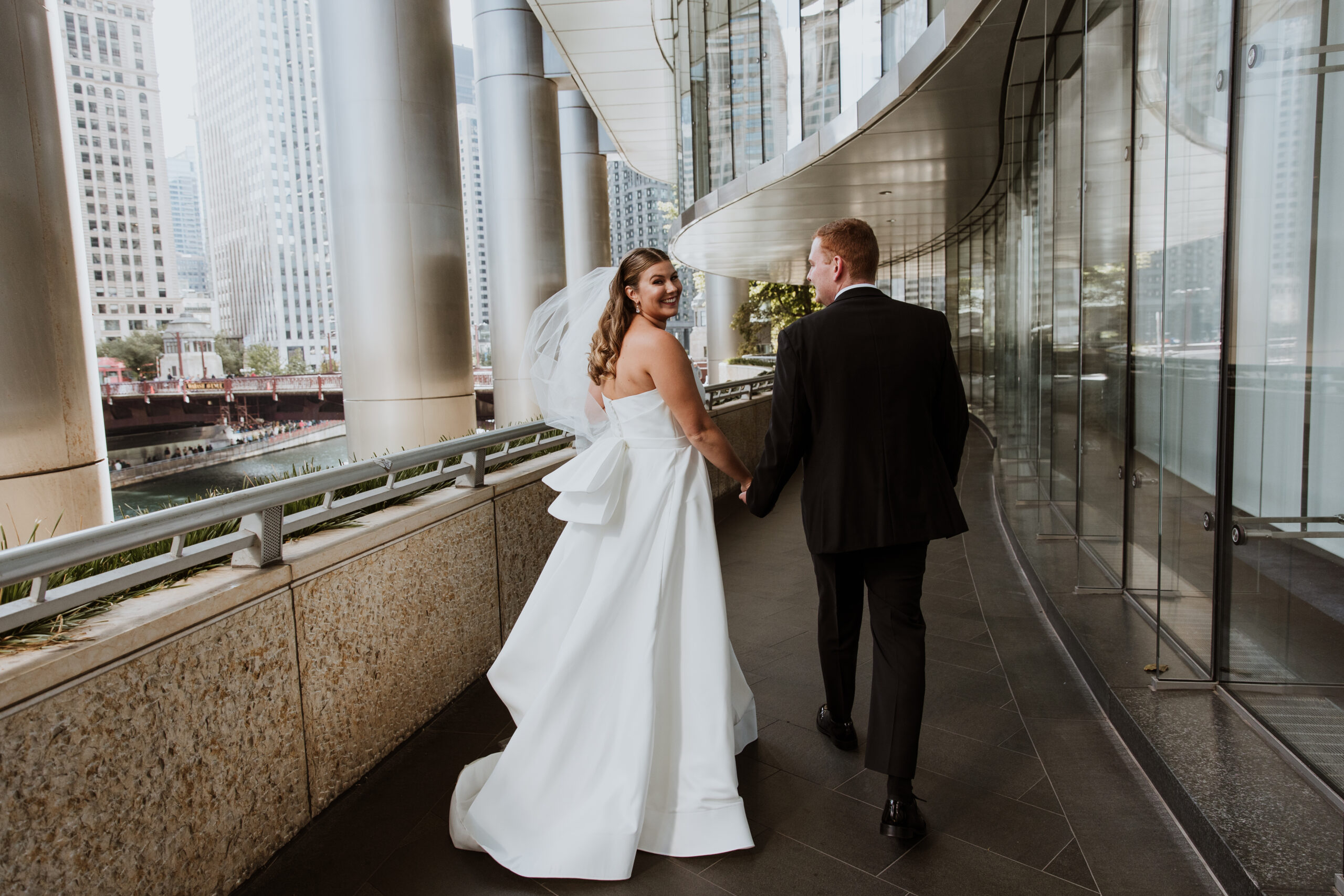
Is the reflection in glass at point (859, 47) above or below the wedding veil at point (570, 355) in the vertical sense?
above

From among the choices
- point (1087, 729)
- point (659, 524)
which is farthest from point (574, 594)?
point (1087, 729)

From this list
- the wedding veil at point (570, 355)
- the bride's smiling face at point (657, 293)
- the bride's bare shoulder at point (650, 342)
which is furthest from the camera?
the wedding veil at point (570, 355)

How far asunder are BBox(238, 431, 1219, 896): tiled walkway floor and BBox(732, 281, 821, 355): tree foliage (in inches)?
1165

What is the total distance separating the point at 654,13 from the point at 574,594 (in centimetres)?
1826

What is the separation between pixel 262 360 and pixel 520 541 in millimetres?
122706

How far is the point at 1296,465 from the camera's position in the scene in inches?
155

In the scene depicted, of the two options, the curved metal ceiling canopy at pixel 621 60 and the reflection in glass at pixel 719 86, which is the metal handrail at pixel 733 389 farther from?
the curved metal ceiling canopy at pixel 621 60

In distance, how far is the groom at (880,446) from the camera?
2973 millimetres

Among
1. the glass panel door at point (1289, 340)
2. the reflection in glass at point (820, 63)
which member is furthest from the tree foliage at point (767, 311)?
the glass panel door at point (1289, 340)

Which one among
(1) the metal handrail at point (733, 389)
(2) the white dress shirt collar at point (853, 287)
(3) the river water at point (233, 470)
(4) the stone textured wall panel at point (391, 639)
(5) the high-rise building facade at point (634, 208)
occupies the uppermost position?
(5) the high-rise building facade at point (634, 208)

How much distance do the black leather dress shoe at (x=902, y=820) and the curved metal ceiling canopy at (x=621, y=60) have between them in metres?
18.0

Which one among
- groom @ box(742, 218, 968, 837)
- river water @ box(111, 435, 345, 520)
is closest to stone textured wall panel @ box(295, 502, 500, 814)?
groom @ box(742, 218, 968, 837)

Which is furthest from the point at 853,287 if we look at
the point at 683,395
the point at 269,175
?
the point at 269,175

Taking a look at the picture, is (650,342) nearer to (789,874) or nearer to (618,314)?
(618,314)
